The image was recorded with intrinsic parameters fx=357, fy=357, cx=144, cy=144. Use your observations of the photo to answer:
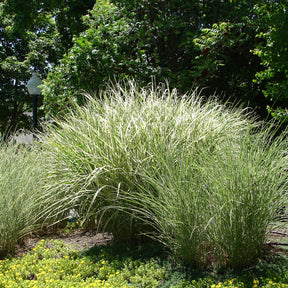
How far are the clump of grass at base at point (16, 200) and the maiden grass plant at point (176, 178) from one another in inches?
14.0

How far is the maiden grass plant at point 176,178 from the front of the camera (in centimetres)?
309

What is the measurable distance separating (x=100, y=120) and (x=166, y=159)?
1110 millimetres

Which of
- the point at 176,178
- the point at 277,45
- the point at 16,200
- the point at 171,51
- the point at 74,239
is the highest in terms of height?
the point at 277,45

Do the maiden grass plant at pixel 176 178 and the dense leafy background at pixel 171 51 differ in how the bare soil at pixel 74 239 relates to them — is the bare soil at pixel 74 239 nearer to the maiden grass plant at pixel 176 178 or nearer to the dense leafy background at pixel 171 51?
the maiden grass plant at pixel 176 178

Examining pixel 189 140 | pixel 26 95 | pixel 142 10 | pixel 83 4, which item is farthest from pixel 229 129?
pixel 26 95

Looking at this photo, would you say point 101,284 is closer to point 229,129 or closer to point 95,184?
point 95,184

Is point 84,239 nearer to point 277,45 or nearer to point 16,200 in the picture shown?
point 16,200

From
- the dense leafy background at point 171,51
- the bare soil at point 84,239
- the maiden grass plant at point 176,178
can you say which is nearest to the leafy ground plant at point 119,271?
the maiden grass plant at point 176,178

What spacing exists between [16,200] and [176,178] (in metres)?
1.97

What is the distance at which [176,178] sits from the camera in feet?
10.6

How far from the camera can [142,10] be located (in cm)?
855

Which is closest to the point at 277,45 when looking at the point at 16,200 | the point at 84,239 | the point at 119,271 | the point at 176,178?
the point at 176,178

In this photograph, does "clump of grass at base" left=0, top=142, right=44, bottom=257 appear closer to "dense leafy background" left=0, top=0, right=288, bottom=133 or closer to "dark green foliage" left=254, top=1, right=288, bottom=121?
"dense leafy background" left=0, top=0, right=288, bottom=133

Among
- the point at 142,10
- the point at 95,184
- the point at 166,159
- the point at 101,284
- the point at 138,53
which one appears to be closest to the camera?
the point at 101,284
